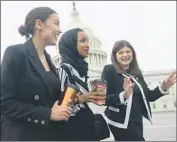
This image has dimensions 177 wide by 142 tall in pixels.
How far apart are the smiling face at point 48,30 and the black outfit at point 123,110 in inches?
40.0

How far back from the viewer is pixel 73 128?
8.77 ft

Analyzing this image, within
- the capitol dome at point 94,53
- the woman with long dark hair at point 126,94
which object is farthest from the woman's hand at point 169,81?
the capitol dome at point 94,53

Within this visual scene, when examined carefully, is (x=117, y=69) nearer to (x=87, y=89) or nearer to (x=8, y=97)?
(x=87, y=89)

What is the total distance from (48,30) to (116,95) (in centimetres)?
114

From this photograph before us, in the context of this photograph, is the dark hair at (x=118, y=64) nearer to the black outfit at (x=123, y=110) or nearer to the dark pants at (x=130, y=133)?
the black outfit at (x=123, y=110)

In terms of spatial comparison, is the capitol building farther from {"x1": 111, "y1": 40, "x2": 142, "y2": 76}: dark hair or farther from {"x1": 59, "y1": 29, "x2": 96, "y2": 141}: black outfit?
{"x1": 59, "y1": 29, "x2": 96, "y2": 141}: black outfit

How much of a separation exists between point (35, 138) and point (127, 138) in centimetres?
142

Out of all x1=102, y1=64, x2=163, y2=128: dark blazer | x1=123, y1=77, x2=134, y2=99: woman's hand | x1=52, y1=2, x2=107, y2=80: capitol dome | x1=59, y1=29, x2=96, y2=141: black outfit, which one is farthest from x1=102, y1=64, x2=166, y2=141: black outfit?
x1=52, y1=2, x2=107, y2=80: capitol dome

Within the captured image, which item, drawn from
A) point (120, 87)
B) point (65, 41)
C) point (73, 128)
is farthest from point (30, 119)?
point (120, 87)

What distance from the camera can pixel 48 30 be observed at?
7.79ft

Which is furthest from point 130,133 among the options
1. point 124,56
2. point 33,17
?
point 33,17

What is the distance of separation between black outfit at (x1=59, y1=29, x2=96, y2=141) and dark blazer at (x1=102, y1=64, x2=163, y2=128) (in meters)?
0.43

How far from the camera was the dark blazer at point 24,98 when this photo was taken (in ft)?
6.66

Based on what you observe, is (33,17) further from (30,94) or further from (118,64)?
(118,64)
